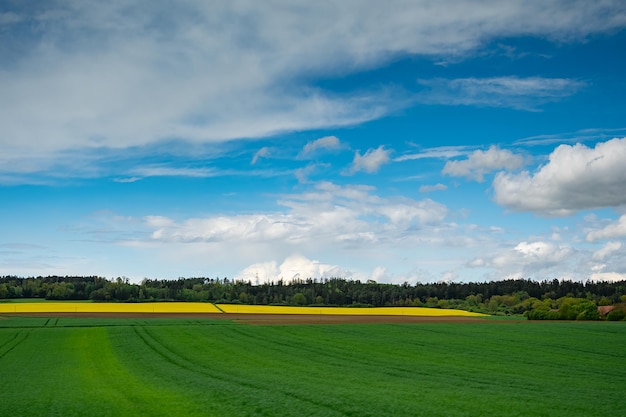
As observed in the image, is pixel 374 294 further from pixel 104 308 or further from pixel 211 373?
pixel 211 373

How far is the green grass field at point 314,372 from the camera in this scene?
69.3ft

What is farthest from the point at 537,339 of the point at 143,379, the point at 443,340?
the point at 143,379

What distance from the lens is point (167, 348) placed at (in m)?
48.2

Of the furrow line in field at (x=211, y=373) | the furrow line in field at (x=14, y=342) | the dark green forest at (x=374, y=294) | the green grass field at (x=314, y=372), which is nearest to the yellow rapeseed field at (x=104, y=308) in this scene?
the dark green forest at (x=374, y=294)

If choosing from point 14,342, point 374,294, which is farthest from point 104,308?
point 374,294

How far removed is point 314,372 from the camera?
108 feet

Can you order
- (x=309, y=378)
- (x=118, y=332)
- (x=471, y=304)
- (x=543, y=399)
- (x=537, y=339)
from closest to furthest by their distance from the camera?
1. (x=543, y=399)
2. (x=309, y=378)
3. (x=537, y=339)
4. (x=118, y=332)
5. (x=471, y=304)

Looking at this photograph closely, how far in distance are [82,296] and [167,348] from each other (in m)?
122

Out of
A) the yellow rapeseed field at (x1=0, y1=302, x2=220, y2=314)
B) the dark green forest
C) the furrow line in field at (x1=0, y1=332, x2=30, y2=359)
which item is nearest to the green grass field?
the furrow line in field at (x1=0, y1=332, x2=30, y2=359)

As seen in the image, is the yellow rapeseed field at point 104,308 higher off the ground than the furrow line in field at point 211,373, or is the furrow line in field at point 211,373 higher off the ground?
the furrow line in field at point 211,373

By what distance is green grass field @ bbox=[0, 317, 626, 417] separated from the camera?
21.1 m

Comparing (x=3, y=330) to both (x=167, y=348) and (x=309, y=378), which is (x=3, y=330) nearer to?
(x=167, y=348)

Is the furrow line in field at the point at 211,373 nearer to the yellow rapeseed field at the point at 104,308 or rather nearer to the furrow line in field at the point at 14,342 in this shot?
the furrow line in field at the point at 14,342

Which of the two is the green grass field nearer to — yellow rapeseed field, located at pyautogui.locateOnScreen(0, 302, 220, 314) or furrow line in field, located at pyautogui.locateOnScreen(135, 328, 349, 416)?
furrow line in field, located at pyautogui.locateOnScreen(135, 328, 349, 416)
